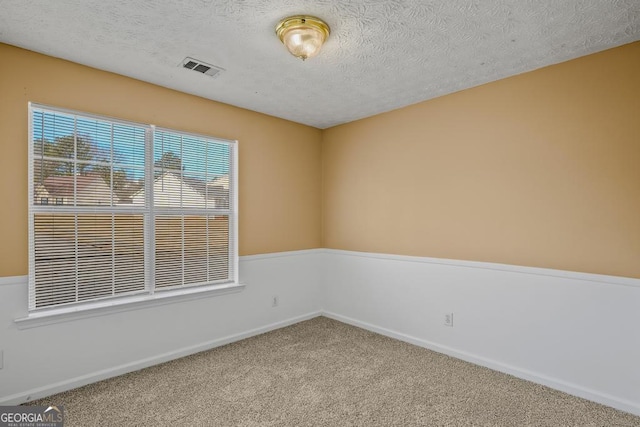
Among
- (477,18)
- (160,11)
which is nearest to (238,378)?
(160,11)

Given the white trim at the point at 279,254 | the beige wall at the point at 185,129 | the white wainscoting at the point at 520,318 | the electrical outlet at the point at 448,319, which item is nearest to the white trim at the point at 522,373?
the white wainscoting at the point at 520,318

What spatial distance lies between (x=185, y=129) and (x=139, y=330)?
197 centimetres

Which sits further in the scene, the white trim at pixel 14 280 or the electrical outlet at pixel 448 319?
the electrical outlet at pixel 448 319

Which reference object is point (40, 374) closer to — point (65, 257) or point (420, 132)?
point (65, 257)

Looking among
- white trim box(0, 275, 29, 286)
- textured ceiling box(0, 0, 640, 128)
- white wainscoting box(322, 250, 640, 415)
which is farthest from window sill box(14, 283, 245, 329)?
textured ceiling box(0, 0, 640, 128)

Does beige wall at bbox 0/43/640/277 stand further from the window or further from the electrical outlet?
the electrical outlet

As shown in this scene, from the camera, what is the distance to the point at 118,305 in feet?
9.10

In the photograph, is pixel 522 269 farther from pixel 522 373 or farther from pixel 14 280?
pixel 14 280

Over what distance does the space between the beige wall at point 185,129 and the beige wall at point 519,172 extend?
0.82 meters

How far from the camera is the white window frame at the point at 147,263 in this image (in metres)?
2.46

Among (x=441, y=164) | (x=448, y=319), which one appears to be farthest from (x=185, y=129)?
(x=448, y=319)

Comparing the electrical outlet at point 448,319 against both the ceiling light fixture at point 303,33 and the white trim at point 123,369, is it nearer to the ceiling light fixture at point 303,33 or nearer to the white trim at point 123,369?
the white trim at point 123,369

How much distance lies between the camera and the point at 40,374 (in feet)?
8.04

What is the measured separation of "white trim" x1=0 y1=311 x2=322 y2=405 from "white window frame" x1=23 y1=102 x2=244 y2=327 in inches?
19.6
